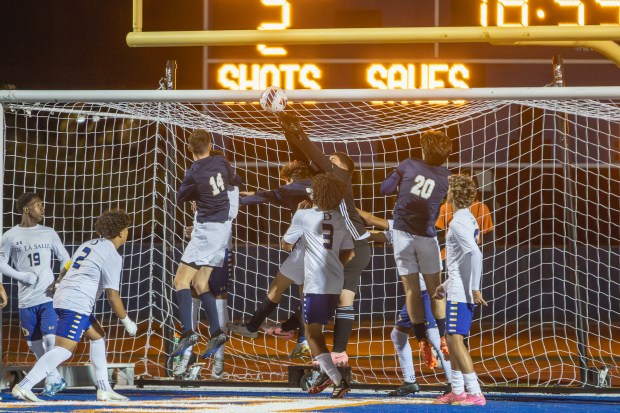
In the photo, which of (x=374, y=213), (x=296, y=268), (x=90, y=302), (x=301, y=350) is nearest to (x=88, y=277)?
(x=90, y=302)

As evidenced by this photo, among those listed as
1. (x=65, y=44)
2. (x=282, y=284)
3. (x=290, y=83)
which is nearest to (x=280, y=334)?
(x=282, y=284)

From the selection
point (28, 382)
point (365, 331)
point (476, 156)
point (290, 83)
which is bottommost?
point (365, 331)

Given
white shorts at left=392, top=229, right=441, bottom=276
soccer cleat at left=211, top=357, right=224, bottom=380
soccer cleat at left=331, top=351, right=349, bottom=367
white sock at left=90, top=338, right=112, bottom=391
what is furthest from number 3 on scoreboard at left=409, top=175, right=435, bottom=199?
white sock at left=90, top=338, right=112, bottom=391

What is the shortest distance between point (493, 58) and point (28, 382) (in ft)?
25.1

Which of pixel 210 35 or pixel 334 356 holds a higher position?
pixel 210 35

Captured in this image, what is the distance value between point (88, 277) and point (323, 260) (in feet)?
5.31

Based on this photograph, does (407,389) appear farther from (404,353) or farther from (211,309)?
(211,309)

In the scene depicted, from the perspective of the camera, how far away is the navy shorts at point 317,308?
295 inches

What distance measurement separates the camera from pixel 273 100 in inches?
306

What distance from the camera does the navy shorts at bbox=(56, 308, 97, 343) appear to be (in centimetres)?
745

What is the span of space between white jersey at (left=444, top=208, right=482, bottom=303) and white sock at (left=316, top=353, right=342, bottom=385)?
92 centimetres

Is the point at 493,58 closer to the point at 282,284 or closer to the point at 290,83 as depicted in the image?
the point at 290,83

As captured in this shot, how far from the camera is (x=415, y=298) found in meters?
7.85

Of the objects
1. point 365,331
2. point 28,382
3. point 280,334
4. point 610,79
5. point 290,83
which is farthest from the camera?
point 365,331
